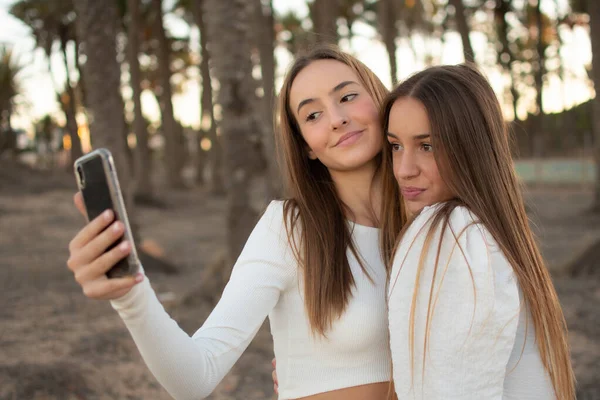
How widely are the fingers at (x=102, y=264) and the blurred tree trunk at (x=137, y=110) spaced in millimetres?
18193

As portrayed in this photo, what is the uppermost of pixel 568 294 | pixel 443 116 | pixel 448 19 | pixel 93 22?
pixel 448 19

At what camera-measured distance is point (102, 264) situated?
120 cm

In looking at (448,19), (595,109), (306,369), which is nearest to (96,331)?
(306,369)

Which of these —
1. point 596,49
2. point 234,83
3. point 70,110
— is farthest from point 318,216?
point 70,110

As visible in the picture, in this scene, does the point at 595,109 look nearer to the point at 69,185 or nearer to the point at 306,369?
the point at 306,369

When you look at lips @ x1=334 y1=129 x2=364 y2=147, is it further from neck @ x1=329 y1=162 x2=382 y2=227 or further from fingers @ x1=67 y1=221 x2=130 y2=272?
fingers @ x1=67 y1=221 x2=130 y2=272

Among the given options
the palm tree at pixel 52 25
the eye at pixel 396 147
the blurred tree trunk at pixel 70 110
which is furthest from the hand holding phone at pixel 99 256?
the palm tree at pixel 52 25

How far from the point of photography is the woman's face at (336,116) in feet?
7.39

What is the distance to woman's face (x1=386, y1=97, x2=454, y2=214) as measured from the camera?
6.35 ft

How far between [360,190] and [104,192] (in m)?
1.32

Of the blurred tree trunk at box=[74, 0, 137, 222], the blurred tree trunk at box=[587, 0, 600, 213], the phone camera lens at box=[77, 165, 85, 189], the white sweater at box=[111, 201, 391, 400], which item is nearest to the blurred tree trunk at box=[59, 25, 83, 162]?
the blurred tree trunk at box=[74, 0, 137, 222]

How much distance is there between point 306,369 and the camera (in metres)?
2.06

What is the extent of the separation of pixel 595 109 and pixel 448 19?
76.9ft

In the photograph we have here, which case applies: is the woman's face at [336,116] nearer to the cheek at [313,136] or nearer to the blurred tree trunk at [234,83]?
the cheek at [313,136]
